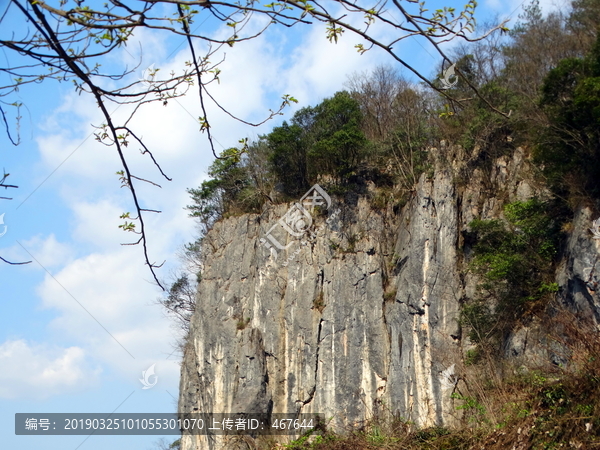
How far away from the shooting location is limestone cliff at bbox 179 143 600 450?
14391 mm

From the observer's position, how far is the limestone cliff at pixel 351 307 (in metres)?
14.4

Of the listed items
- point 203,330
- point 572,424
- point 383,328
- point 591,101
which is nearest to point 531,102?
point 591,101

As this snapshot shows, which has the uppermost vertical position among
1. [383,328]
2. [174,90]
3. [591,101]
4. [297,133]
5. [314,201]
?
[297,133]

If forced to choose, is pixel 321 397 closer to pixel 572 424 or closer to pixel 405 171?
pixel 405 171

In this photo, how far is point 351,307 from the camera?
15.8 meters

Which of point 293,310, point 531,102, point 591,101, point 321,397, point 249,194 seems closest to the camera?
Result: point 591,101

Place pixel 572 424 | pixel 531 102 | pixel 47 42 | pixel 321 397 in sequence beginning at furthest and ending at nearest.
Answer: pixel 321 397
pixel 531 102
pixel 572 424
pixel 47 42

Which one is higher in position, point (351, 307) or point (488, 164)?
point (488, 164)

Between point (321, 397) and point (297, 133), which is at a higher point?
point (297, 133)

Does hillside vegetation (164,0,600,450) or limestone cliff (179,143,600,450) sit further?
limestone cliff (179,143,600,450)

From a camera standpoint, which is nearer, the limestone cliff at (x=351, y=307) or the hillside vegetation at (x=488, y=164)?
the hillside vegetation at (x=488, y=164)

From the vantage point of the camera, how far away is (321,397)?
15312 mm

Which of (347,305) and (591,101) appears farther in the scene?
(347,305)

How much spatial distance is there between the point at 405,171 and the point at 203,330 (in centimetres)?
730
